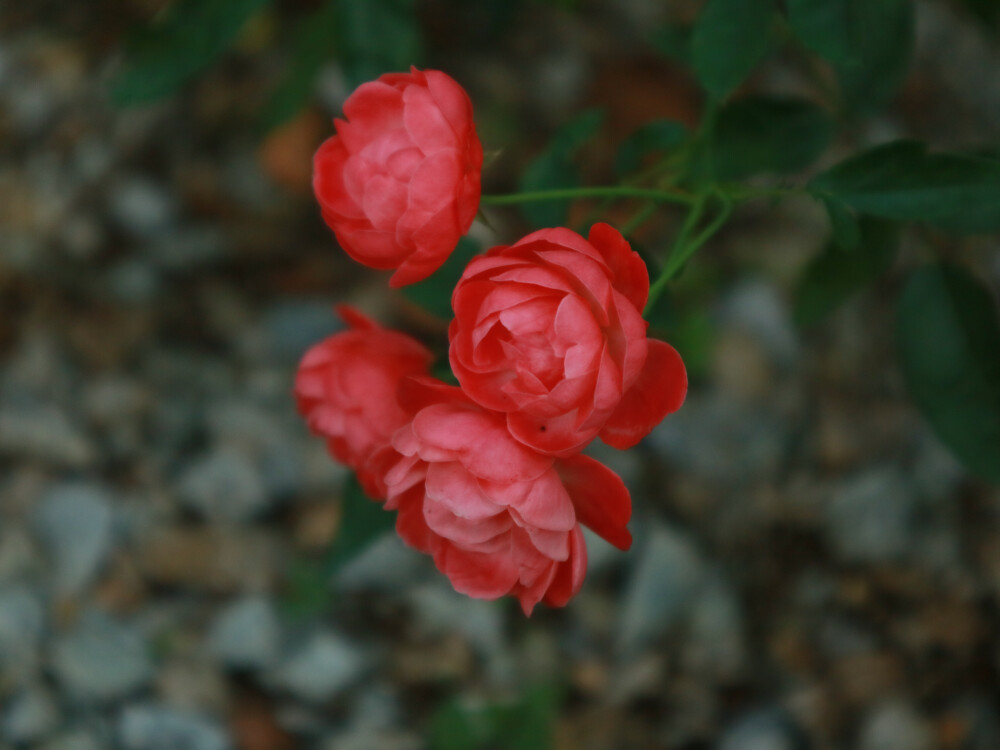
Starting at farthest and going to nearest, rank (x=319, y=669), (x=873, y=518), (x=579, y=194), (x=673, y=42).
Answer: (x=873, y=518)
(x=319, y=669)
(x=673, y=42)
(x=579, y=194)

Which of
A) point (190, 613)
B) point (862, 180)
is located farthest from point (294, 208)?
point (862, 180)

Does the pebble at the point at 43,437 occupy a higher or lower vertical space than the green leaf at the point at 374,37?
lower

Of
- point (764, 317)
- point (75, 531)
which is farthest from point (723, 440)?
point (75, 531)

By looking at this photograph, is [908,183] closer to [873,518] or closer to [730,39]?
[730,39]

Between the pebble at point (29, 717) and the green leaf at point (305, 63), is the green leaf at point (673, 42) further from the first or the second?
the pebble at point (29, 717)

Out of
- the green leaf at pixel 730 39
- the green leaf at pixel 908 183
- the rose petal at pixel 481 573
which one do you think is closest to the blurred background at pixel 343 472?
the green leaf at pixel 730 39

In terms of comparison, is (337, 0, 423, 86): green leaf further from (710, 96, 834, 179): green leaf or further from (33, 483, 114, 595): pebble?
(33, 483, 114, 595): pebble

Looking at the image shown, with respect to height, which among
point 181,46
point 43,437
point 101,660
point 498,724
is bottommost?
point 498,724
